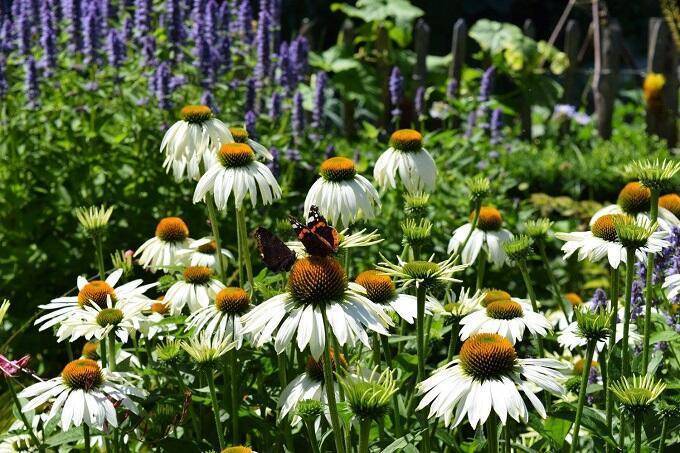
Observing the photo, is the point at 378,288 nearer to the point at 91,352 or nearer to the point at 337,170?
the point at 337,170

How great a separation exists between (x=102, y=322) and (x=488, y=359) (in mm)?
903

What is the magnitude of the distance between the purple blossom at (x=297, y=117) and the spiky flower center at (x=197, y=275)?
7.19 ft

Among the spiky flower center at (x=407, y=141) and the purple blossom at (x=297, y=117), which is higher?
the spiky flower center at (x=407, y=141)

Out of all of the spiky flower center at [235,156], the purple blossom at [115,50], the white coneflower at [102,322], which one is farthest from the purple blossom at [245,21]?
the white coneflower at [102,322]

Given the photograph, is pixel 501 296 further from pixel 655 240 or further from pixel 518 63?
pixel 518 63

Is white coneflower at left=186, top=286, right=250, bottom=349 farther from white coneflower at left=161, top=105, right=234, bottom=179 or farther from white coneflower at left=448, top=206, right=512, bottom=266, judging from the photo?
white coneflower at left=448, top=206, right=512, bottom=266

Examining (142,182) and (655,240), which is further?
(142,182)

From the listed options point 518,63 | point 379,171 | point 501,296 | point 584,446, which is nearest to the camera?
point 501,296

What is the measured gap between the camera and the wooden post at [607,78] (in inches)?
274

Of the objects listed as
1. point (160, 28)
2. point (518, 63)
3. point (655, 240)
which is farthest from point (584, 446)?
point (518, 63)

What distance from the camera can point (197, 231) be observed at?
4133 millimetres

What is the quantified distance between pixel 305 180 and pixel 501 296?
9.25 feet

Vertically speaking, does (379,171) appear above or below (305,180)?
above

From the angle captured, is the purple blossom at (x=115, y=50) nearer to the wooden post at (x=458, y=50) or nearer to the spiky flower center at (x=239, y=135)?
the spiky flower center at (x=239, y=135)
